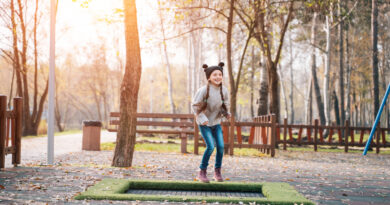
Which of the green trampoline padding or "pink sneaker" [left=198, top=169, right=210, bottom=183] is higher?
"pink sneaker" [left=198, top=169, right=210, bottom=183]

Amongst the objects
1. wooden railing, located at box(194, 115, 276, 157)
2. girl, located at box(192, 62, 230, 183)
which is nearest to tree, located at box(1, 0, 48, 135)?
wooden railing, located at box(194, 115, 276, 157)

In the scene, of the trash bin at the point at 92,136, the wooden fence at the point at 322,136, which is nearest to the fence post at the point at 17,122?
the trash bin at the point at 92,136

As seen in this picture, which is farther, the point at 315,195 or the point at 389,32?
the point at 389,32

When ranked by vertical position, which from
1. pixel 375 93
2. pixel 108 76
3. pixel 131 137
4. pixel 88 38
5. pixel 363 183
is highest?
pixel 88 38

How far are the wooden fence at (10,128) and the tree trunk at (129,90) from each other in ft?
6.52

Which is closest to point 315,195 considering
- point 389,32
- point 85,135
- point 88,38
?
point 85,135

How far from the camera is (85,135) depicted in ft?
46.1

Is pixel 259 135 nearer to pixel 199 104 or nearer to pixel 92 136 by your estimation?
pixel 92 136

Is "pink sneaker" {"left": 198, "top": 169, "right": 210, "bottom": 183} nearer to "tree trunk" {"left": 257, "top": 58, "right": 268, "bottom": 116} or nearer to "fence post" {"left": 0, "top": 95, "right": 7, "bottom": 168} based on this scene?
"fence post" {"left": 0, "top": 95, "right": 7, "bottom": 168}

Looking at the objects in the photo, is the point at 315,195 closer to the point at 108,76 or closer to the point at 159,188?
the point at 159,188

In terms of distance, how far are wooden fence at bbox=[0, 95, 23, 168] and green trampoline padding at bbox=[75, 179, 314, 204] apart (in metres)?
2.48

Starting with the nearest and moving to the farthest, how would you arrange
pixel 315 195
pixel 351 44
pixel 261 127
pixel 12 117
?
pixel 315 195 < pixel 12 117 < pixel 261 127 < pixel 351 44

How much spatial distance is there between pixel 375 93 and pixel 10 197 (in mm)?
18182

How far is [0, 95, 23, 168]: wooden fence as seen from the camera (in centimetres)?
753
